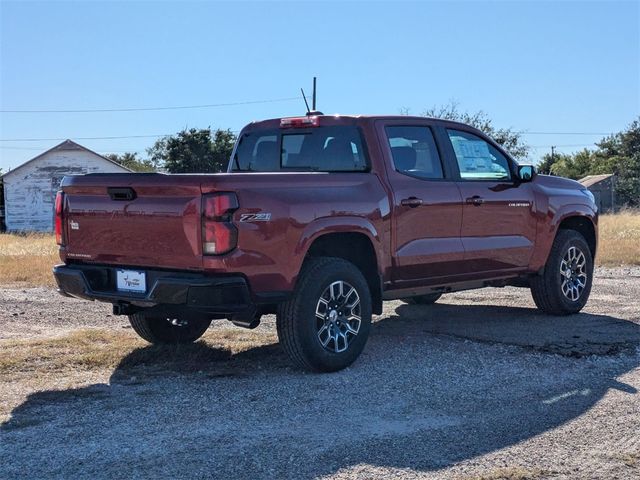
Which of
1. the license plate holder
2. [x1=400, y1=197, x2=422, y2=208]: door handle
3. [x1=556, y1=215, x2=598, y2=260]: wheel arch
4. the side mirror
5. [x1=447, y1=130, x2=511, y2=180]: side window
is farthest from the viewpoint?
[x1=556, y1=215, x2=598, y2=260]: wheel arch

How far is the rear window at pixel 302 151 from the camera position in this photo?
6.74 m

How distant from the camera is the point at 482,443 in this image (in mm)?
4512

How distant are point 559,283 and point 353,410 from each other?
4.08 meters

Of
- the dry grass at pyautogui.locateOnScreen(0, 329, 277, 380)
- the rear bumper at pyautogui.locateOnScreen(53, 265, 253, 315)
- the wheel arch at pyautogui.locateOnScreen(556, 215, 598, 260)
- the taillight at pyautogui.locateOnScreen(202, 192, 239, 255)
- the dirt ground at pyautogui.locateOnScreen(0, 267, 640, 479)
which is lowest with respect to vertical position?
the dirt ground at pyautogui.locateOnScreen(0, 267, 640, 479)

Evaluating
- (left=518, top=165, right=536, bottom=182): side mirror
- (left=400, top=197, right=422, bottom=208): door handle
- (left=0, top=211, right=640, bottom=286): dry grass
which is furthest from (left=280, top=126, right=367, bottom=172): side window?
(left=0, top=211, right=640, bottom=286): dry grass

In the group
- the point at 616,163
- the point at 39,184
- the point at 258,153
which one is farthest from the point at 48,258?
the point at 616,163

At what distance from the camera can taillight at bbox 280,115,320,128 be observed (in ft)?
22.7

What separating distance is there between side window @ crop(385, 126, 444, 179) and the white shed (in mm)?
35202

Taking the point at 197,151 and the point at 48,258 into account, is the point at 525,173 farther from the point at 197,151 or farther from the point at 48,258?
the point at 197,151

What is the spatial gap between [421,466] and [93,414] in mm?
2159

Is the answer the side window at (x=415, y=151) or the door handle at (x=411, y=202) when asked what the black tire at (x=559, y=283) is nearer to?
the side window at (x=415, y=151)

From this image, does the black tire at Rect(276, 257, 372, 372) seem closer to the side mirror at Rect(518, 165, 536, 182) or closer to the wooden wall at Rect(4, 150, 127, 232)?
the side mirror at Rect(518, 165, 536, 182)

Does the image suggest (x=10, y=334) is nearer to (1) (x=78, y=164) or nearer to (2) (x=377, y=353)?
(2) (x=377, y=353)

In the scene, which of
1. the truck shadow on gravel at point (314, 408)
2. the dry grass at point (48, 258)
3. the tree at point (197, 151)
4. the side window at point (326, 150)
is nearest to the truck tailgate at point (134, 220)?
the truck shadow on gravel at point (314, 408)
